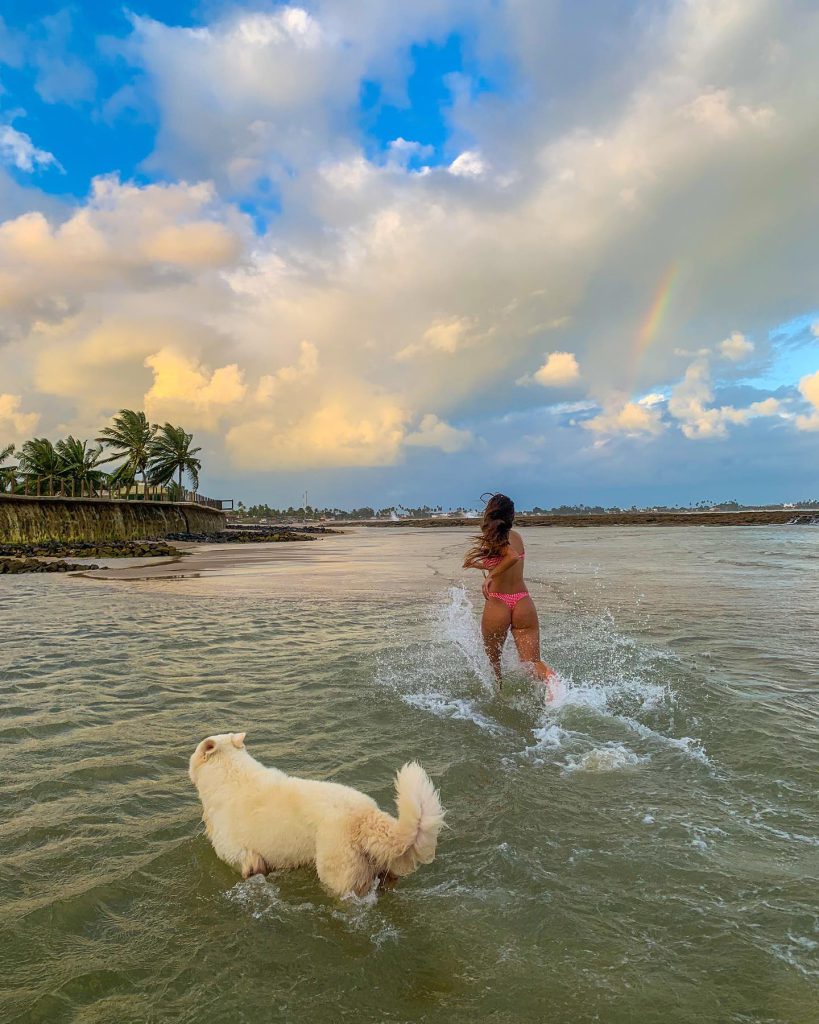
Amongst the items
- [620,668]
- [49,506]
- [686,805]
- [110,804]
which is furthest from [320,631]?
[49,506]

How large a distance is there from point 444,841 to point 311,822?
114 centimetres

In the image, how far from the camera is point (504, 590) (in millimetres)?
7680

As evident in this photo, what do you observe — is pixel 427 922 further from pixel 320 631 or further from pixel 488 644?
pixel 320 631

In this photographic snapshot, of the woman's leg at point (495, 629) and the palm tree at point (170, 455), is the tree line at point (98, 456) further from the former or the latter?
the woman's leg at point (495, 629)

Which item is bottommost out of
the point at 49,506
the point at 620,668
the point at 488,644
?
the point at 620,668

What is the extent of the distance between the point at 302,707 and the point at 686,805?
411 centimetres

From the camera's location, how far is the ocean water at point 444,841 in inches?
110

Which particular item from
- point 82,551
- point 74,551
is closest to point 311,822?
point 82,551

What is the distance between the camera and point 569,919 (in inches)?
128

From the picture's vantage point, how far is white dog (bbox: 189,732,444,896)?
125 inches

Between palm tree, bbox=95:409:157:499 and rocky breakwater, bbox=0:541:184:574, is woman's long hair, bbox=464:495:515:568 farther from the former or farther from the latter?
palm tree, bbox=95:409:157:499

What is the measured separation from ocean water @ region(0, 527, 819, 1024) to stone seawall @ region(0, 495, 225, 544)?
3738cm

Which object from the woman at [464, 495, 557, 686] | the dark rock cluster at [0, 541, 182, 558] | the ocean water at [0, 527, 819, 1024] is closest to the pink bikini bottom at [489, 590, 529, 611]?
the woman at [464, 495, 557, 686]

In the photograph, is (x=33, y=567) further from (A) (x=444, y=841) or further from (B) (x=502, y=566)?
(A) (x=444, y=841)
